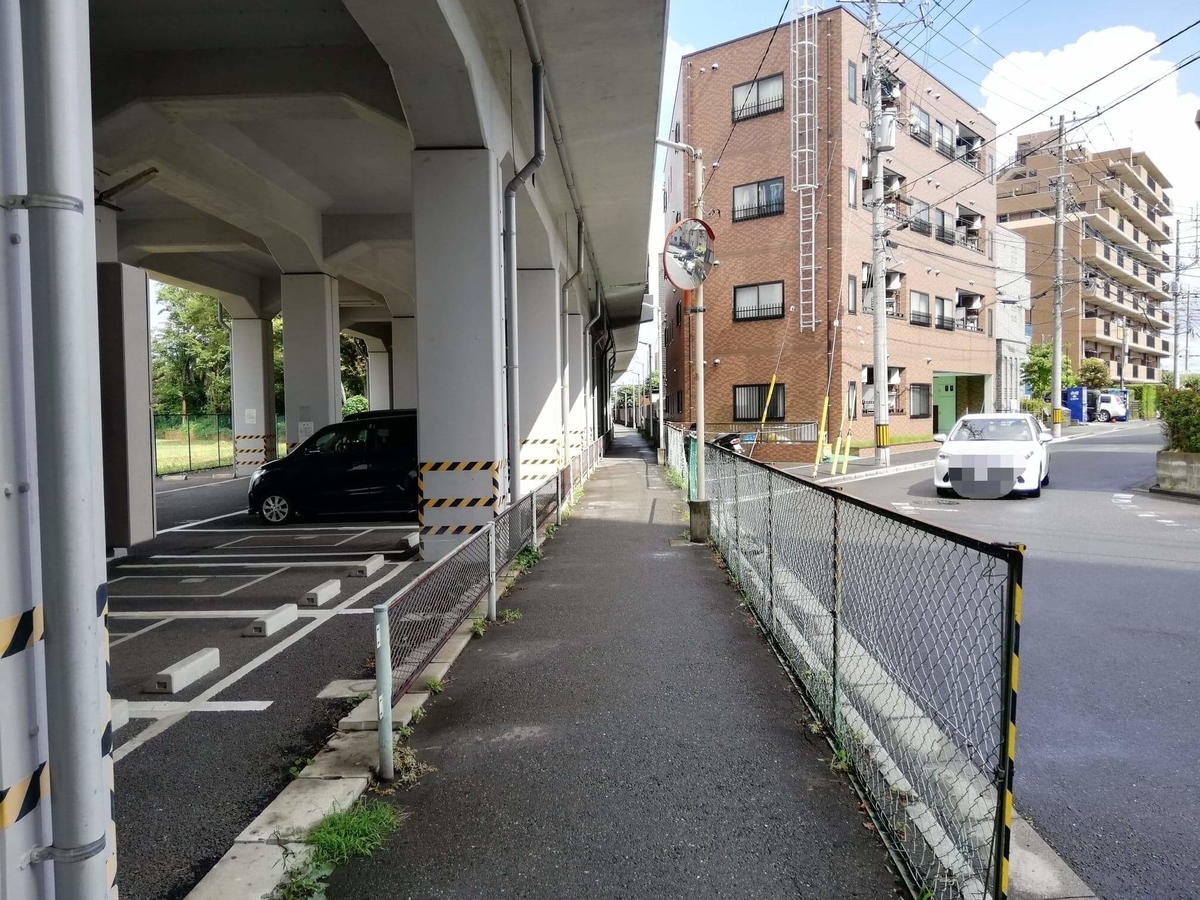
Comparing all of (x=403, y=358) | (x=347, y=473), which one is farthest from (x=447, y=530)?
(x=403, y=358)

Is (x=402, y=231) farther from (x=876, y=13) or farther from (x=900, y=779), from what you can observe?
(x=900, y=779)

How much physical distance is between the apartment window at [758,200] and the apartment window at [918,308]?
268 inches

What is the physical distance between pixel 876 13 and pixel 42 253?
74.3 feet

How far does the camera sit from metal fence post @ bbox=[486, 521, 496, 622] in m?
6.43

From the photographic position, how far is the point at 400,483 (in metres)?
12.8

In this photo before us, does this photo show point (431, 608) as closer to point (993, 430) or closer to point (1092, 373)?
point (993, 430)

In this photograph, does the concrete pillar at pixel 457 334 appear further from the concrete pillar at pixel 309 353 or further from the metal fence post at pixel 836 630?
the concrete pillar at pixel 309 353

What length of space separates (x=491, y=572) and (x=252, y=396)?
18.8 metres

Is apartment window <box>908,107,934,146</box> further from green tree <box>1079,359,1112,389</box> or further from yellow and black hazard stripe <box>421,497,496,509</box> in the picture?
green tree <box>1079,359,1112,389</box>

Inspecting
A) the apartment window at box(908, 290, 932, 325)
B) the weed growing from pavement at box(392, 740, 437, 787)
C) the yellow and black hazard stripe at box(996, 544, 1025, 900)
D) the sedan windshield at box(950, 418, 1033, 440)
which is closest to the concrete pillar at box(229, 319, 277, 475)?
the sedan windshield at box(950, 418, 1033, 440)

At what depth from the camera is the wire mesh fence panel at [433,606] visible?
169 inches

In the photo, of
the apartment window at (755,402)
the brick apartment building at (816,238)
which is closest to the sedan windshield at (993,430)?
the brick apartment building at (816,238)

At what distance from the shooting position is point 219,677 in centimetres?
552

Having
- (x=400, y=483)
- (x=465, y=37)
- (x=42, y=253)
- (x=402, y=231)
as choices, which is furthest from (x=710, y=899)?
(x=402, y=231)
